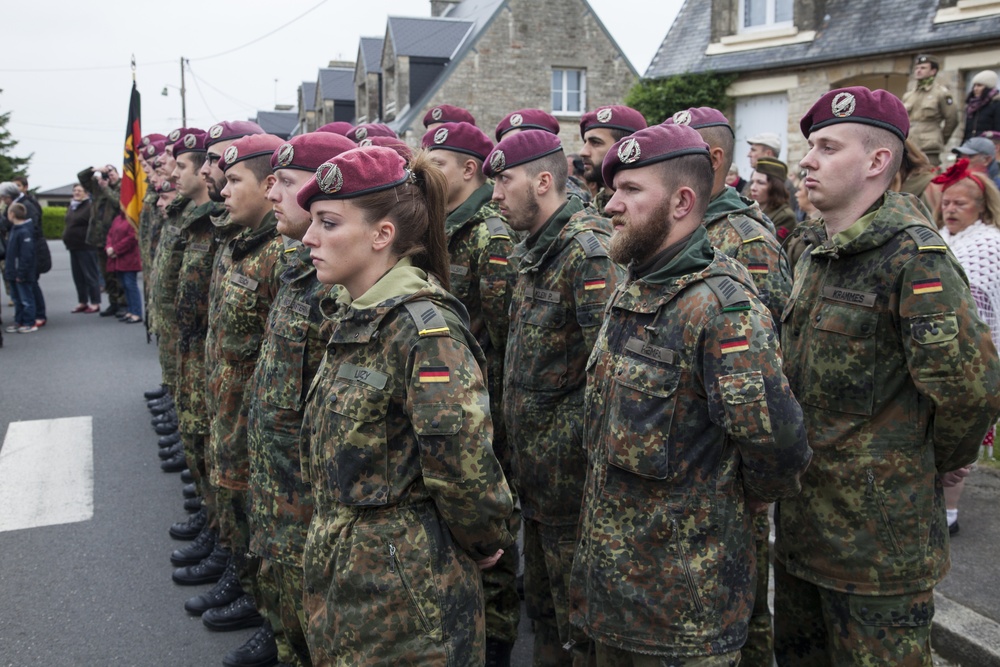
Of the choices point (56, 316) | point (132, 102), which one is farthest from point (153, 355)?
point (56, 316)

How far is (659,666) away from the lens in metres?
2.59

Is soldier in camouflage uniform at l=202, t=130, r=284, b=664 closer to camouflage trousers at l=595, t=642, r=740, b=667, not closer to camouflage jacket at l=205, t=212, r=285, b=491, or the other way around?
camouflage jacket at l=205, t=212, r=285, b=491

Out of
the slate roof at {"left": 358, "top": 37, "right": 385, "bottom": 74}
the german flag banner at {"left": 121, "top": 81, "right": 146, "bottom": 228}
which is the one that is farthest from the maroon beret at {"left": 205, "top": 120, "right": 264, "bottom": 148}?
the slate roof at {"left": 358, "top": 37, "right": 385, "bottom": 74}

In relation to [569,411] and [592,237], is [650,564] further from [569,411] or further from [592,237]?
[592,237]

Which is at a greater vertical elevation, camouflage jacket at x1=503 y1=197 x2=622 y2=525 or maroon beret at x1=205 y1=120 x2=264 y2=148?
maroon beret at x1=205 y1=120 x2=264 y2=148

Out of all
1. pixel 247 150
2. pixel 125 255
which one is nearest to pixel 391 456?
pixel 247 150

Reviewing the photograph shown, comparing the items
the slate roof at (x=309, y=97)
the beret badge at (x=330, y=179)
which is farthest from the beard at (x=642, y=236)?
the slate roof at (x=309, y=97)

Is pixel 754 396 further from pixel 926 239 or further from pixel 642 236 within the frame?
pixel 926 239

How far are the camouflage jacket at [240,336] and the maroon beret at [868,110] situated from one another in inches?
93.6

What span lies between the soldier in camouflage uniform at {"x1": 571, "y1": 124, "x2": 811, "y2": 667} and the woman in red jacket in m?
11.9

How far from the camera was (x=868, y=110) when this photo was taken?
117 inches

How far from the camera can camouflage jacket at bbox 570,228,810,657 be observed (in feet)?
8.23

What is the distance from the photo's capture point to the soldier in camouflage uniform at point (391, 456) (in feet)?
8.09

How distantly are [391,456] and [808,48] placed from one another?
15.2 metres
